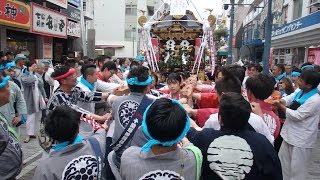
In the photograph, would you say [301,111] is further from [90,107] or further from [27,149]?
[27,149]

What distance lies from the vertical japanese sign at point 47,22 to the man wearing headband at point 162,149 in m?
12.6

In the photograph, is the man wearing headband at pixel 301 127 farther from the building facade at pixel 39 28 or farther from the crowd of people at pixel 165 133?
the building facade at pixel 39 28

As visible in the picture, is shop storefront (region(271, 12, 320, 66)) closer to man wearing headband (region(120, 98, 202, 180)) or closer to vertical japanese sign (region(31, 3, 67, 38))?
man wearing headband (region(120, 98, 202, 180))

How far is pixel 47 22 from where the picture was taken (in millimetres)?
14586

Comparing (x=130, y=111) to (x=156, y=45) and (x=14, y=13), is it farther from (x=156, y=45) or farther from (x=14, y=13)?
(x=14, y=13)

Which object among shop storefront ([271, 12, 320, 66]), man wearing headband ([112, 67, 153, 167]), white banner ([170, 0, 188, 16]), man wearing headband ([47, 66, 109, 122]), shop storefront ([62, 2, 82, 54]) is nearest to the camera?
man wearing headband ([112, 67, 153, 167])

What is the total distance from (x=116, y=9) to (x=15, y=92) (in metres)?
37.5

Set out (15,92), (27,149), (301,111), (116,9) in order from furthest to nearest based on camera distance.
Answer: (116,9), (27,149), (15,92), (301,111)

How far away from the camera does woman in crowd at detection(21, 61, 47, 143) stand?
6766 mm

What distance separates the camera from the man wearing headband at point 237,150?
2.21 metres

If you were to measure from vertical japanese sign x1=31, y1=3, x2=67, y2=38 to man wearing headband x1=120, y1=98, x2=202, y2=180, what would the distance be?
41.2 feet

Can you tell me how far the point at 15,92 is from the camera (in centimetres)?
486

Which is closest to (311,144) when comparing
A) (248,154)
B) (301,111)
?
(301,111)

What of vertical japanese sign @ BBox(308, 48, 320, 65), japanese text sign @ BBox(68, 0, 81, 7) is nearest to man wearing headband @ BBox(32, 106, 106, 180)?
vertical japanese sign @ BBox(308, 48, 320, 65)
